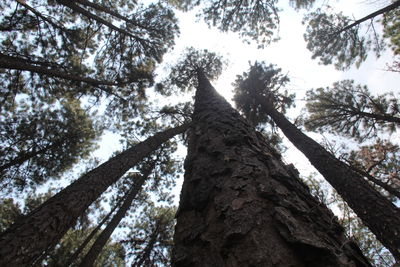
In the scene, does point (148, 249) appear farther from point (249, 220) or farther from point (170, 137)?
point (249, 220)

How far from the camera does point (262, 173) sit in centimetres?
155

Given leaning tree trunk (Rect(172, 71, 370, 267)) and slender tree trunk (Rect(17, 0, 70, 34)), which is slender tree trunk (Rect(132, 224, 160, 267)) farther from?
leaning tree trunk (Rect(172, 71, 370, 267))

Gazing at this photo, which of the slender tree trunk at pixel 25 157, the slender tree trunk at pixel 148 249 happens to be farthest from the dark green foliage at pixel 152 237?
the slender tree trunk at pixel 25 157

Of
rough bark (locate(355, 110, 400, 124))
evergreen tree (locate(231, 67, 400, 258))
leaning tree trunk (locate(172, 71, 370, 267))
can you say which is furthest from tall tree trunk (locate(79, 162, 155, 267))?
rough bark (locate(355, 110, 400, 124))

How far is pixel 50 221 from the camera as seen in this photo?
10.1 ft

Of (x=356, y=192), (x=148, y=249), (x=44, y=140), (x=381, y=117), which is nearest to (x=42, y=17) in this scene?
(x=44, y=140)

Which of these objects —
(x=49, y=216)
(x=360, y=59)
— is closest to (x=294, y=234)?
(x=49, y=216)

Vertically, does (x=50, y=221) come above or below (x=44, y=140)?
below

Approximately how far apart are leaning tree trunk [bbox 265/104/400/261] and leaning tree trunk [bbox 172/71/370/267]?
4.94 feet

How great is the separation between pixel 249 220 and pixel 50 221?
10.2 ft

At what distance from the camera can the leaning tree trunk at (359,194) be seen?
3445mm

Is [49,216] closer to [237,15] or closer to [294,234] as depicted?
[294,234]

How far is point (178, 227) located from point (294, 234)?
2.28 feet

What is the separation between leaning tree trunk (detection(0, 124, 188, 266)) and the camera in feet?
8.46
